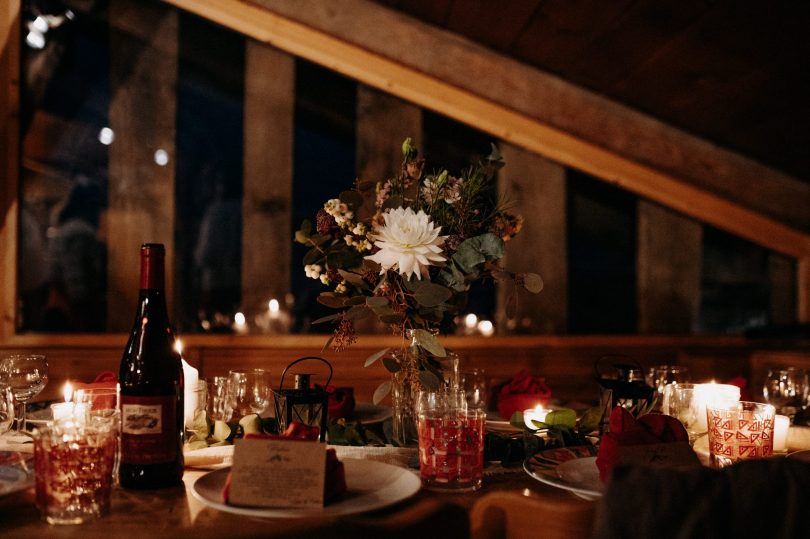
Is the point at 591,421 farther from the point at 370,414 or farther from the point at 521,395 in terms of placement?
the point at 370,414

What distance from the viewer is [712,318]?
362 cm

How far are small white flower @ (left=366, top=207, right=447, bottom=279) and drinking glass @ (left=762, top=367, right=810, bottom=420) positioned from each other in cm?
95

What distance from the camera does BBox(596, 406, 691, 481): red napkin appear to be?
107 centimetres

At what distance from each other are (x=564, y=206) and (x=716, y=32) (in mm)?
1112

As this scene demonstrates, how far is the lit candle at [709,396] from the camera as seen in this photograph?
1.39m

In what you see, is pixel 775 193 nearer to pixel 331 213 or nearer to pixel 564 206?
pixel 564 206

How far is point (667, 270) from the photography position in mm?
3555

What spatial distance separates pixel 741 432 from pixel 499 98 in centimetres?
244

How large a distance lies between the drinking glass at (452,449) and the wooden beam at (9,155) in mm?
2483

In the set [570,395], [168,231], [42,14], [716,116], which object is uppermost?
[42,14]

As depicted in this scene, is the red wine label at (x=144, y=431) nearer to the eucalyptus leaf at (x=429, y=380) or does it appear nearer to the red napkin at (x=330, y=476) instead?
the red napkin at (x=330, y=476)

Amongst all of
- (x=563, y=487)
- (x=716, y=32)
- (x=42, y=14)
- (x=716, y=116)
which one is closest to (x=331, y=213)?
(x=563, y=487)

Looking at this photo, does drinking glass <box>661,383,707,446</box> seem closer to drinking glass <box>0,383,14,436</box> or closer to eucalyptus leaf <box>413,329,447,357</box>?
eucalyptus leaf <box>413,329,447,357</box>

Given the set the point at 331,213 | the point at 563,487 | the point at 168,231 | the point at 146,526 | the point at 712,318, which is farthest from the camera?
the point at 712,318
